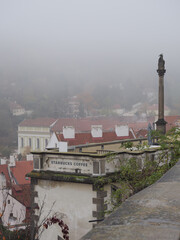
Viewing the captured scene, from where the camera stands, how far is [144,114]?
143 metres

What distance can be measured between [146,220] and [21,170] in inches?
1592

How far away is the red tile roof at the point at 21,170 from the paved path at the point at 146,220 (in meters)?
37.3

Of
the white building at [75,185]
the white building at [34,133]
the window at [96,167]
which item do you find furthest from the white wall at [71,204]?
the white building at [34,133]

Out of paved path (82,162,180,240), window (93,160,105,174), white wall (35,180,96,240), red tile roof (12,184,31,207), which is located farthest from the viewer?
red tile roof (12,184,31,207)

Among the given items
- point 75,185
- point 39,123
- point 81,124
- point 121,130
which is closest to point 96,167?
point 75,185

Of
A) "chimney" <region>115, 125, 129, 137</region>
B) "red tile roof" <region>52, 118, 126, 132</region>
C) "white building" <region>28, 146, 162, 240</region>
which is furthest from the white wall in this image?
"red tile roof" <region>52, 118, 126, 132</region>

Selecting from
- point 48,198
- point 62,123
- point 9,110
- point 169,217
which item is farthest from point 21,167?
point 9,110

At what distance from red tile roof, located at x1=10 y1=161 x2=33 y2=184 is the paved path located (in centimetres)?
3733

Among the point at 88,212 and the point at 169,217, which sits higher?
the point at 169,217

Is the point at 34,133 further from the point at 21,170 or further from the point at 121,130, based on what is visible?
the point at 121,130

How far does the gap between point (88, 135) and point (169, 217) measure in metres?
43.1

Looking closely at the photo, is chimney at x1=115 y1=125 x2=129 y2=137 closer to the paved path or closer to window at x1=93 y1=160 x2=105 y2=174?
window at x1=93 y1=160 x2=105 y2=174

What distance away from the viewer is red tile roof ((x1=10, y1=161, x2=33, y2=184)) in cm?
4019

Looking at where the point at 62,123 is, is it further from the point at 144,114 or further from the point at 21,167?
the point at 21,167
